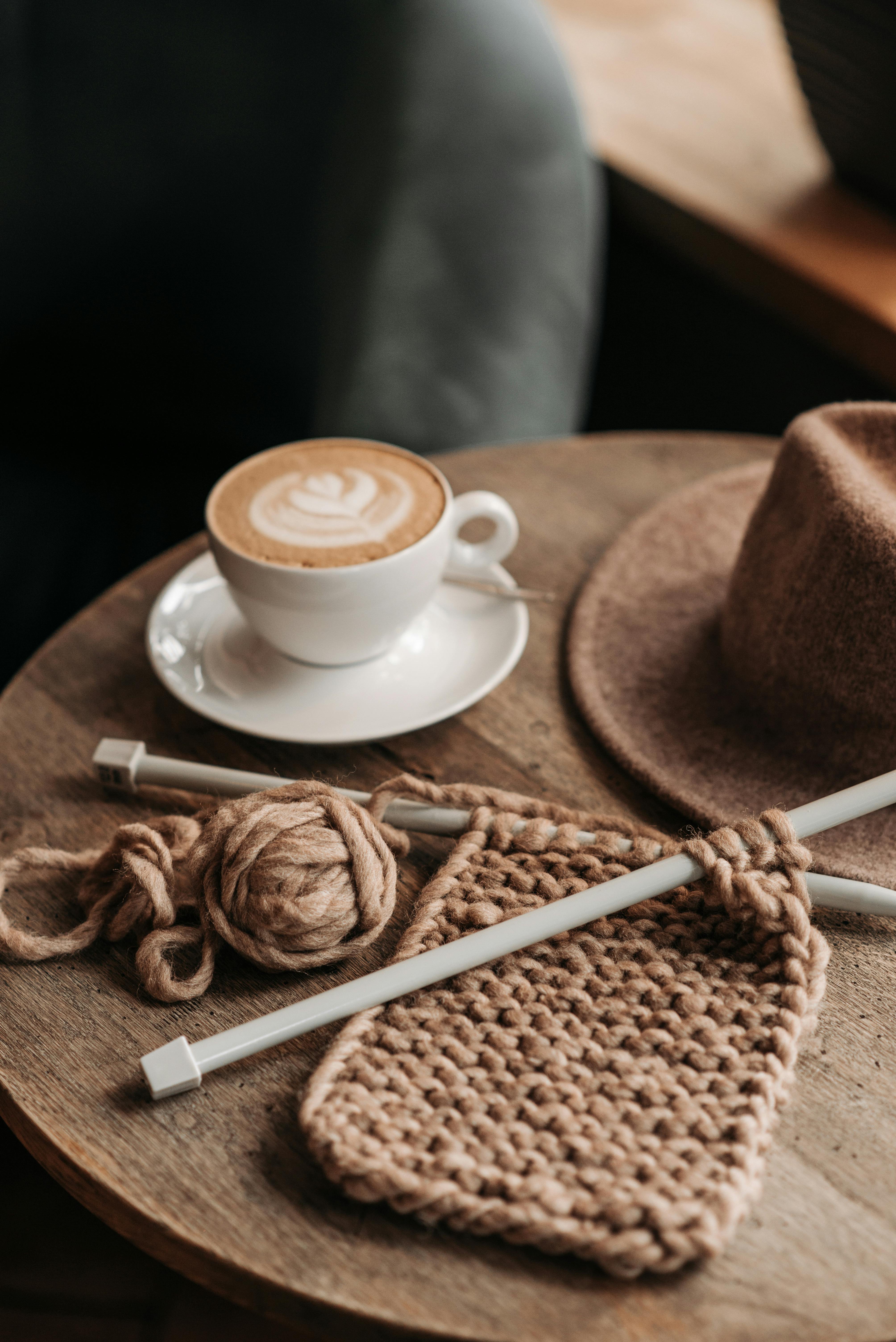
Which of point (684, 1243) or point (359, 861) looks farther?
point (359, 861)

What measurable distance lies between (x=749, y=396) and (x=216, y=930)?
4.47 ft

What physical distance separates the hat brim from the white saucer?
61 mm

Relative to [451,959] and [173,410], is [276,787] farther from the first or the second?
[173,410]

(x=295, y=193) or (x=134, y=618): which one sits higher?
(x=295, y=193)

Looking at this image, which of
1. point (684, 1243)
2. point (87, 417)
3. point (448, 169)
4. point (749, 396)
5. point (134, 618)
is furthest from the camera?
point (749, 396)

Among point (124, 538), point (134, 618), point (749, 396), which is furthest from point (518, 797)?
point (749, 396)

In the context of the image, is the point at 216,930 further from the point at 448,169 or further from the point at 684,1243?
the point at 448,169

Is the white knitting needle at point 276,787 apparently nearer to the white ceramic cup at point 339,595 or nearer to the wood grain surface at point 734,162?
the white ceramic cup at point 339,595

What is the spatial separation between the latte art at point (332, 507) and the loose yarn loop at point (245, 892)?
0.58ft

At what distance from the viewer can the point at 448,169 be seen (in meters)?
1.23

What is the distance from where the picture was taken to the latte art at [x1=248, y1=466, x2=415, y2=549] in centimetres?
63

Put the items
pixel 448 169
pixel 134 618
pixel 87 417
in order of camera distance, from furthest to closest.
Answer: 1. pixel 87 417
2. pixel 448 169
3. pixel 134 618

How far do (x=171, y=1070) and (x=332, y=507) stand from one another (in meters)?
0.34

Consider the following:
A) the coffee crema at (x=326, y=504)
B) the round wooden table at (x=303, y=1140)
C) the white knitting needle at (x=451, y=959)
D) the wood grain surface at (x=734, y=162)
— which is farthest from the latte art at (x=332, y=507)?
the wood grain surface at (x=734, y=162)
